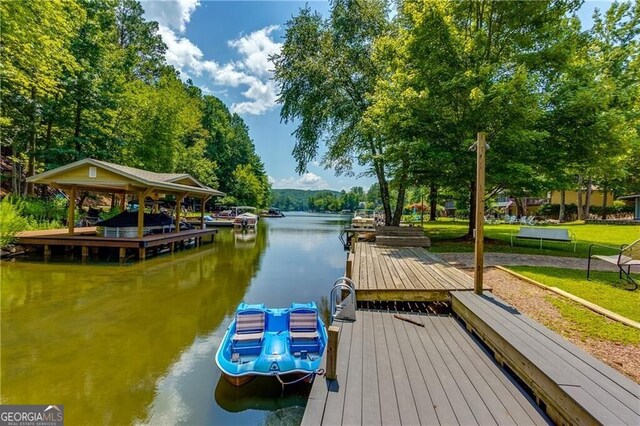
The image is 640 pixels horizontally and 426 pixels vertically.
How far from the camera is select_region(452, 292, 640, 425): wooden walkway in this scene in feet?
7.39

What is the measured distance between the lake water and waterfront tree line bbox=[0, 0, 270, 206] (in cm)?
729

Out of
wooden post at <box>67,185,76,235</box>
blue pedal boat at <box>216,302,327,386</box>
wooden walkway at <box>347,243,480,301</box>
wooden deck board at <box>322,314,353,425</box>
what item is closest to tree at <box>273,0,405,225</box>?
wooden walkway at <box>347,243,480,301</box>

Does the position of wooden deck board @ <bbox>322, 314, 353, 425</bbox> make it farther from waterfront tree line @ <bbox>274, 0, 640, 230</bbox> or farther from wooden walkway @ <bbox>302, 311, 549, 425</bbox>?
waterfront tree line @ <bbox>274, 0, 640, 230</bbox>

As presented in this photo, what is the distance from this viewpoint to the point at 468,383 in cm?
300

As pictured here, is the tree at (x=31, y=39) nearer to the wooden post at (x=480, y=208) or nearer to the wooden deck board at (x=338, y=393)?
the wooden deck board at (x=338, y=393)

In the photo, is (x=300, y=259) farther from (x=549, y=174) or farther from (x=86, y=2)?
(x=86, y=2)

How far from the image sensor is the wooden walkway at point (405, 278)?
17.4 feet

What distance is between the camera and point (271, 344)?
4.25 meters

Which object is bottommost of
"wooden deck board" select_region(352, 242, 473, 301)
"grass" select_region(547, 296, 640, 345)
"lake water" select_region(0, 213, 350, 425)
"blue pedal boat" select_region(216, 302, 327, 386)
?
"lake water" select_region(0, 213, 350, 425)

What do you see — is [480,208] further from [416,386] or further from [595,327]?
[416,386]

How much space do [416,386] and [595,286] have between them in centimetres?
531

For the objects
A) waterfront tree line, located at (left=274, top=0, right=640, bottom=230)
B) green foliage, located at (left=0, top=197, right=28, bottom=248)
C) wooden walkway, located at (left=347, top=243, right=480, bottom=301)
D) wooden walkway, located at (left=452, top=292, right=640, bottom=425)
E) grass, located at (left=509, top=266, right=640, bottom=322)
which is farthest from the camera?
green foliage, located at (left=0, top=197, right=28, bottom=248)

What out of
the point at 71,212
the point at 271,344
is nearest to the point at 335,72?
the point at 71,212

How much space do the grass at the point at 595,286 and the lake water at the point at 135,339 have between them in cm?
469
